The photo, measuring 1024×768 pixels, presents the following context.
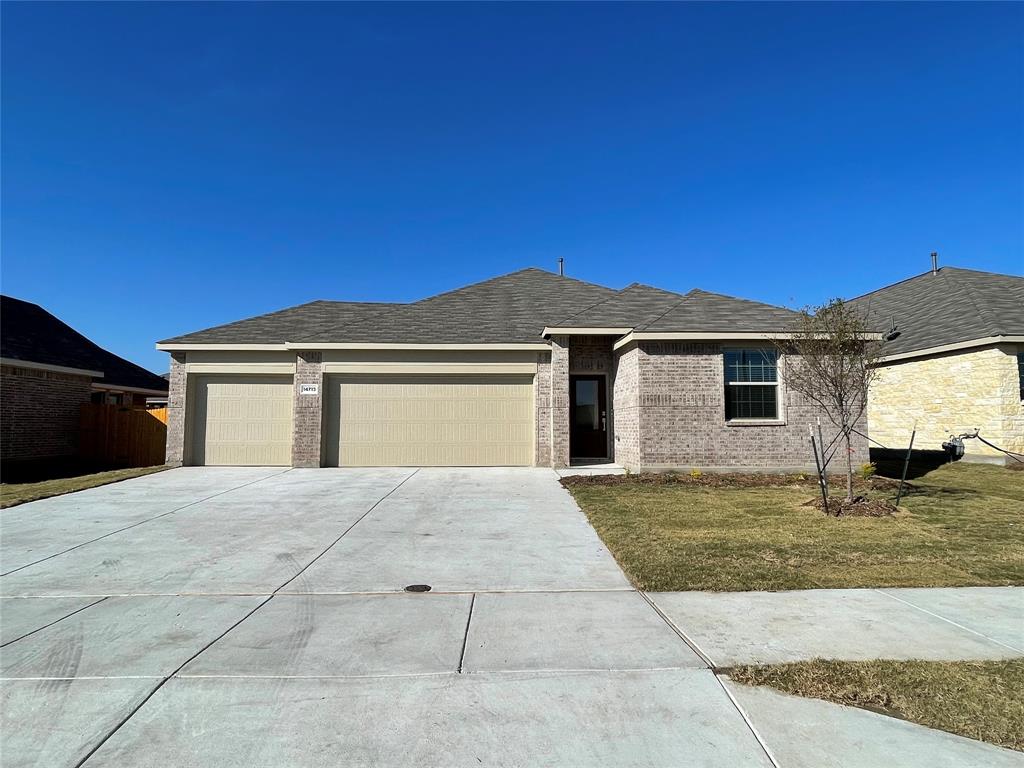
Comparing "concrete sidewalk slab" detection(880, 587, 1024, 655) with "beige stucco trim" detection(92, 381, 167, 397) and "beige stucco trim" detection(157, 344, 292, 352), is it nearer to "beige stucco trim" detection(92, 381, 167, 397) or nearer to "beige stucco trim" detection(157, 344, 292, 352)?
"beige stucco trim" detection(157, 344, 292, 352)

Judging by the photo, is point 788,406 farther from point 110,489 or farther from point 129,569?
point 110,489

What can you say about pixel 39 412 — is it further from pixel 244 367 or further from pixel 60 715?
pixel 60 715

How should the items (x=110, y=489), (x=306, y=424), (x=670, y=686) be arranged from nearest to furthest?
(x=670, y=686), (x=110, y=489), (x=306, y=424)

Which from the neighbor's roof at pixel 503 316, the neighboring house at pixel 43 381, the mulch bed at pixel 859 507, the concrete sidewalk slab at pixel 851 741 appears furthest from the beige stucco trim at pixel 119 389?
the concrete sidewalk slab at pixel 851 741

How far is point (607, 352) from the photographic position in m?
→ 15.8

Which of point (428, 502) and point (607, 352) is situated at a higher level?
point (607, 352)

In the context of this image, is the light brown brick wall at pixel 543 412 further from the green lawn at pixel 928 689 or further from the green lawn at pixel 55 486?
the green lawn at pixel 928 689

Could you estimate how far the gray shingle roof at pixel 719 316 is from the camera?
1317 centimetres

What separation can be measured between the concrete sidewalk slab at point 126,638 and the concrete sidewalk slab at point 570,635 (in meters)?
2.06

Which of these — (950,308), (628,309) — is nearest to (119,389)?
(628,309)

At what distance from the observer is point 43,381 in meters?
17.4

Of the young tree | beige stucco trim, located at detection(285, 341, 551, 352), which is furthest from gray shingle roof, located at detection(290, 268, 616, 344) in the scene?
the young tree

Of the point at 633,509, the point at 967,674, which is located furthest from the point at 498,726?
the point at 633,509

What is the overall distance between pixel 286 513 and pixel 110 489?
540cm
